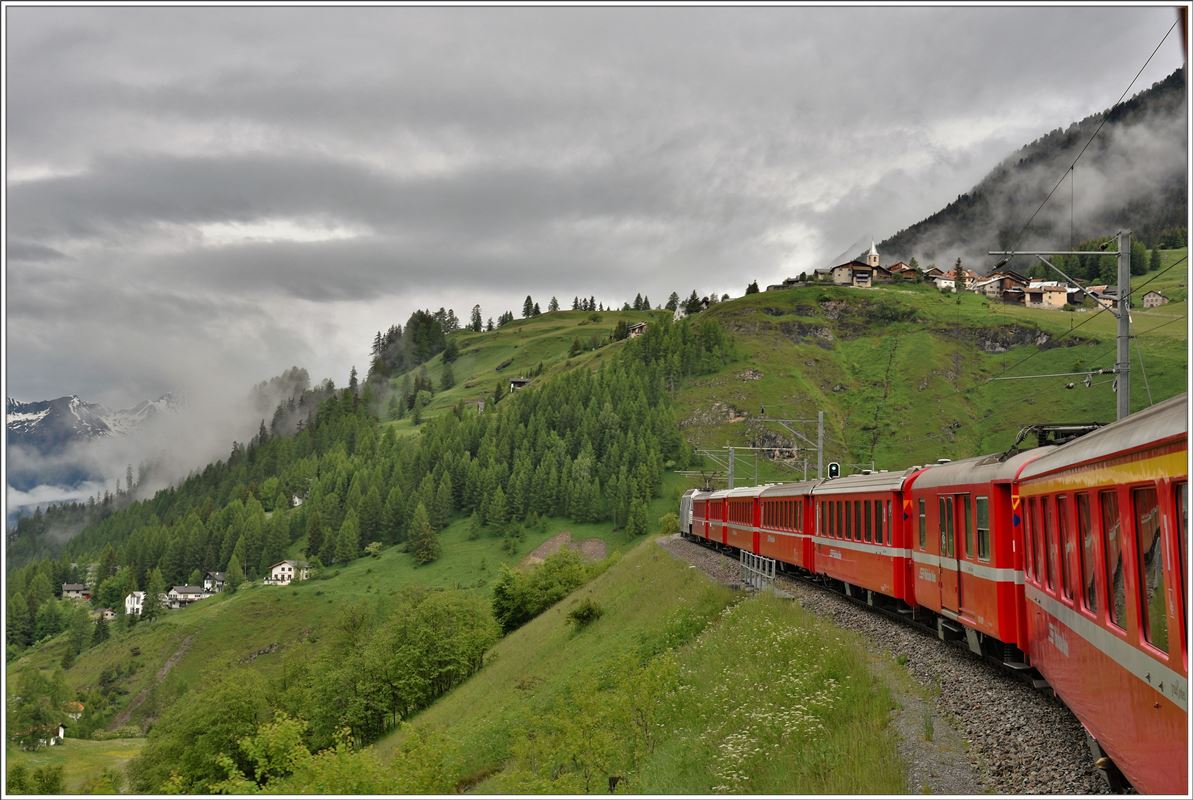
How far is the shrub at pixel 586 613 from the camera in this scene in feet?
168

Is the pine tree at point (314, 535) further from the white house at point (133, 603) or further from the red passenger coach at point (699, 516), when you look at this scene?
the red passenger coach at point (699, 516)

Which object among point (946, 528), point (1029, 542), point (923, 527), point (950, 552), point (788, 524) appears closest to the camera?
point (1029, 542)

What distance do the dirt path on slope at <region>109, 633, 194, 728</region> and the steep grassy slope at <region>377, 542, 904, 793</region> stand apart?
4643 inches

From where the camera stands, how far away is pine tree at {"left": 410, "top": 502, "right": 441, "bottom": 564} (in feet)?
518

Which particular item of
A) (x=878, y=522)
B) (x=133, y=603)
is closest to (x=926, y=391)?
(x=133, y=603)

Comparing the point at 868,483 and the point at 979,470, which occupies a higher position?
the point at 979,470

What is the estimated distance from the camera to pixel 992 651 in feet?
55.1

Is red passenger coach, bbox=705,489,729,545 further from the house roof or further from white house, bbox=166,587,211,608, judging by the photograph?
white house, bbox=166,587,211,608

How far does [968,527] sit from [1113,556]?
793 centimetres

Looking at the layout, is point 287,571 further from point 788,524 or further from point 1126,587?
point 1126,587

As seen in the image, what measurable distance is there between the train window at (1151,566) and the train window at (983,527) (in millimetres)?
7543

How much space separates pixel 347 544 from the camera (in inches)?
7101

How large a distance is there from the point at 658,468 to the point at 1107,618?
156 m

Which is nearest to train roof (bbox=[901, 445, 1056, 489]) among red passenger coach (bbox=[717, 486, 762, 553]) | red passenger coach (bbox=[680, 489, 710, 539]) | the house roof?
red passenger coach (bbox=[717, 486, 762, 553])
